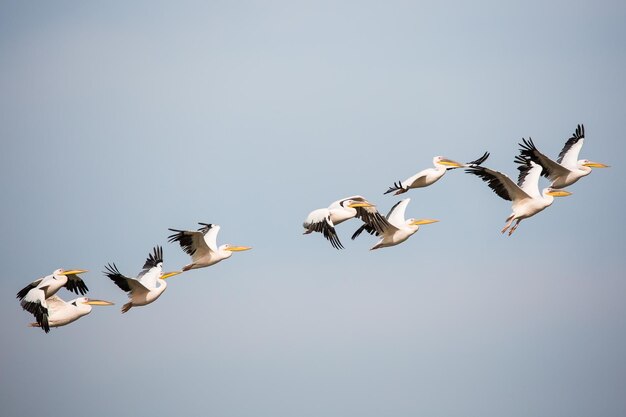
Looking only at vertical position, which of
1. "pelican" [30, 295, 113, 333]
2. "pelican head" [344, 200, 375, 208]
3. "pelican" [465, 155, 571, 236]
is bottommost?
"pelican" [465, 155, 571, 236]

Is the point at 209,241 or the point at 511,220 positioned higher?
the point at 209,241

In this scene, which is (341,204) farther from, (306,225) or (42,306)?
(42,306)

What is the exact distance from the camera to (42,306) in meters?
22.9

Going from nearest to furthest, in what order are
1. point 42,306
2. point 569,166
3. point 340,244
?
1. point 340,244
2. point 42,306
3. point 569,166

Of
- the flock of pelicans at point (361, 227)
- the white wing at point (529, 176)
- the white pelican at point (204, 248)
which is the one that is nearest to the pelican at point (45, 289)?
the flock of pelicans at point (361, 227)

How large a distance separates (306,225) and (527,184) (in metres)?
4.80

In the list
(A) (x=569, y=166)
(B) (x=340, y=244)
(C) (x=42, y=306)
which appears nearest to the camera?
(B) (x=340, y=244)

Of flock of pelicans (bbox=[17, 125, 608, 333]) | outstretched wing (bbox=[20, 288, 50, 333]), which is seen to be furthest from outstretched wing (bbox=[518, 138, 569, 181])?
outstretched wing (bbox=[20, 288, 50, 333])

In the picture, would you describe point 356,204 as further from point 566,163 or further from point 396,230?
point 566,163

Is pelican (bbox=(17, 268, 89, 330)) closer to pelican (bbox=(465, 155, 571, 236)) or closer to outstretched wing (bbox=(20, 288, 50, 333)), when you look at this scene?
outstretched wing (bbox=(20, 288, 50, 333))

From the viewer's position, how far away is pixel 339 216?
22.4m

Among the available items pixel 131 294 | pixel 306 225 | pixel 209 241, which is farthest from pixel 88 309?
pixel 306 225

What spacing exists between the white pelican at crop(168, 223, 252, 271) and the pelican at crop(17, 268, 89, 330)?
7.95 ft

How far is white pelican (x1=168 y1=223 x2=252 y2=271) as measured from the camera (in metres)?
23.1
